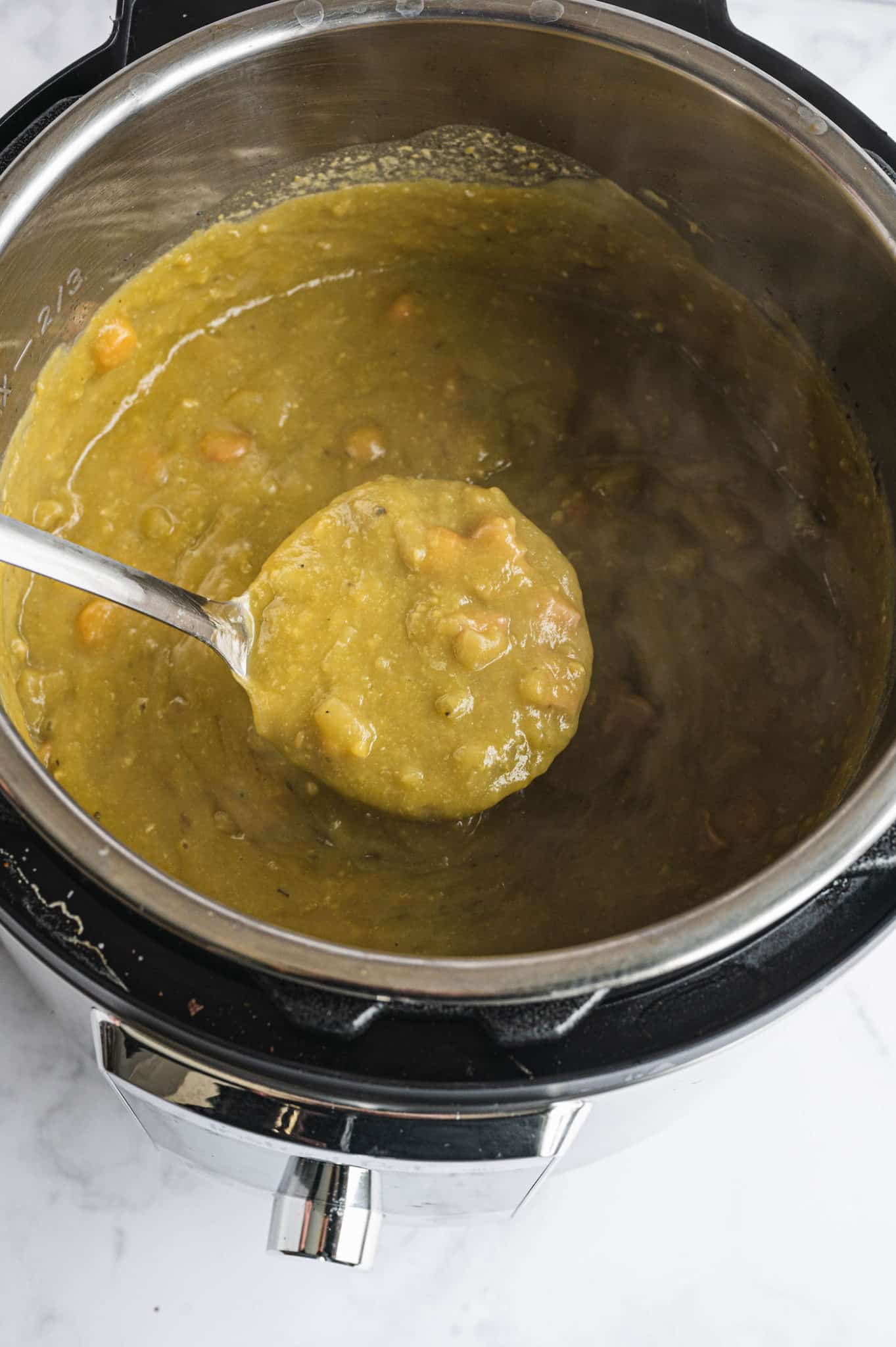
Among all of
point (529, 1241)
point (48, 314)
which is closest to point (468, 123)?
point (48, 314)

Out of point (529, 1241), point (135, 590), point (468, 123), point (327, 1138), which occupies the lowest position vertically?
point (529, 1241)

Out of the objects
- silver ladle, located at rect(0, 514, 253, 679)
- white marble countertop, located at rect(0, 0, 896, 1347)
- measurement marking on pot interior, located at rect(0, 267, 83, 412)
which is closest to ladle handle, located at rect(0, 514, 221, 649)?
silver ladle, located at rect(0, 514, 253, 679)

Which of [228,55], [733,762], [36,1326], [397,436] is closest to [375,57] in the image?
[228,55]

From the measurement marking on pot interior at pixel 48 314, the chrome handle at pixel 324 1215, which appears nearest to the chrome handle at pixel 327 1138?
the chrome handle at pixel 324 1215

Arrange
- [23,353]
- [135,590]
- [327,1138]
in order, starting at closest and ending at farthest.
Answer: [327,1138] → [135,590] → [23,353]

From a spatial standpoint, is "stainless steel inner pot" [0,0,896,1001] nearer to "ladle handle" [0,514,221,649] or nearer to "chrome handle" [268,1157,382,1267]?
"ladle handle" [0,514,221,649]

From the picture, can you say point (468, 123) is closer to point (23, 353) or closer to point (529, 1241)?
point (23, 353)

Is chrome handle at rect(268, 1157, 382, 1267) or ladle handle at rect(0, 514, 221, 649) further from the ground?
ladle handle at rect(0, 514, 221, 649)
